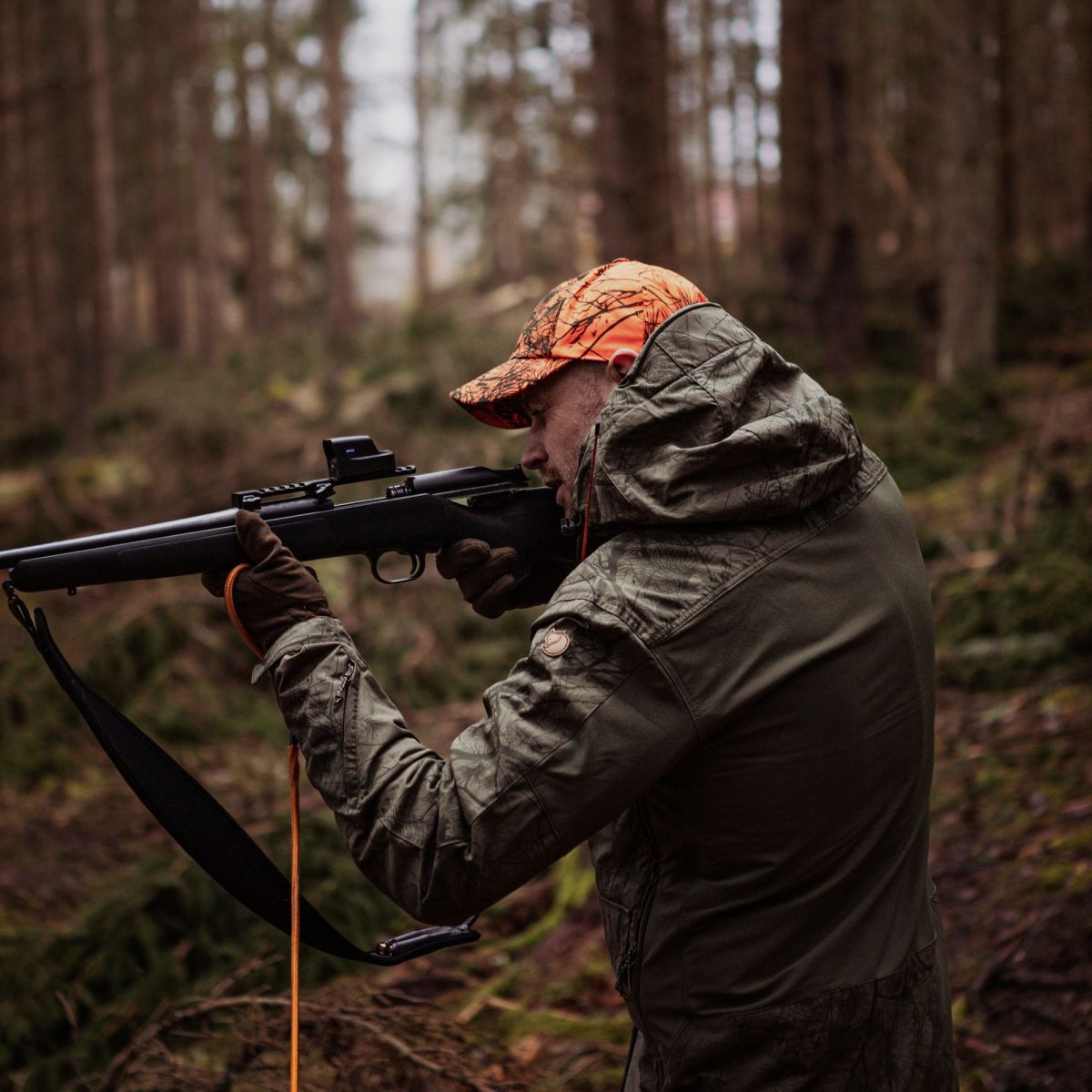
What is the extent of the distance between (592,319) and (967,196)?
12.0 meters

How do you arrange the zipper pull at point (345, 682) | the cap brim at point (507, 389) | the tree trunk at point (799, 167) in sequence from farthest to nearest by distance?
the tree trunk at point (799, 167), the cap brim at point (507, 389), the zipper pull at point (345, 682)

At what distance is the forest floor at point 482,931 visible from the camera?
3488 millimetres

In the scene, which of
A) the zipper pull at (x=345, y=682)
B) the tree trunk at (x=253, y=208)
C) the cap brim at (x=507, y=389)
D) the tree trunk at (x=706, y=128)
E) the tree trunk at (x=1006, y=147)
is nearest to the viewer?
the zipper pull at (x=345, y=682)

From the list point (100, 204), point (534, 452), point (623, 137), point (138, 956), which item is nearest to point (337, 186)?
point (100, 204)

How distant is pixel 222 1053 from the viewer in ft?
13.3

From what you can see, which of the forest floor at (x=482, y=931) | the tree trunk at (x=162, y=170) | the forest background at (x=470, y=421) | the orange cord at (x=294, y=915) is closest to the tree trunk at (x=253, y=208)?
the forest background at (x=470, y=421)

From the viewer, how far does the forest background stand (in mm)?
4141

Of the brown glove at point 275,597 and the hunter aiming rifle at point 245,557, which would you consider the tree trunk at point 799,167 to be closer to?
the hunter aiming rifle at point 245,557

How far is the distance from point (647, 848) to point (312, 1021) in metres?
1.87

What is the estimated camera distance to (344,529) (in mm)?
2688

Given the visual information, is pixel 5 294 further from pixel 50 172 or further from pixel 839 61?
pixel 839 61

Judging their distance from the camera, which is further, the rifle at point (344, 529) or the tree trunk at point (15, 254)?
the tree trunk at point (15, 254)

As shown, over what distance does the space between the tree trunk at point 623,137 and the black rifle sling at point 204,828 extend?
787 centimetres

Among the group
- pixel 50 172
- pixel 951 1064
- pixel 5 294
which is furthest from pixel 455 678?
pixel 50 172
